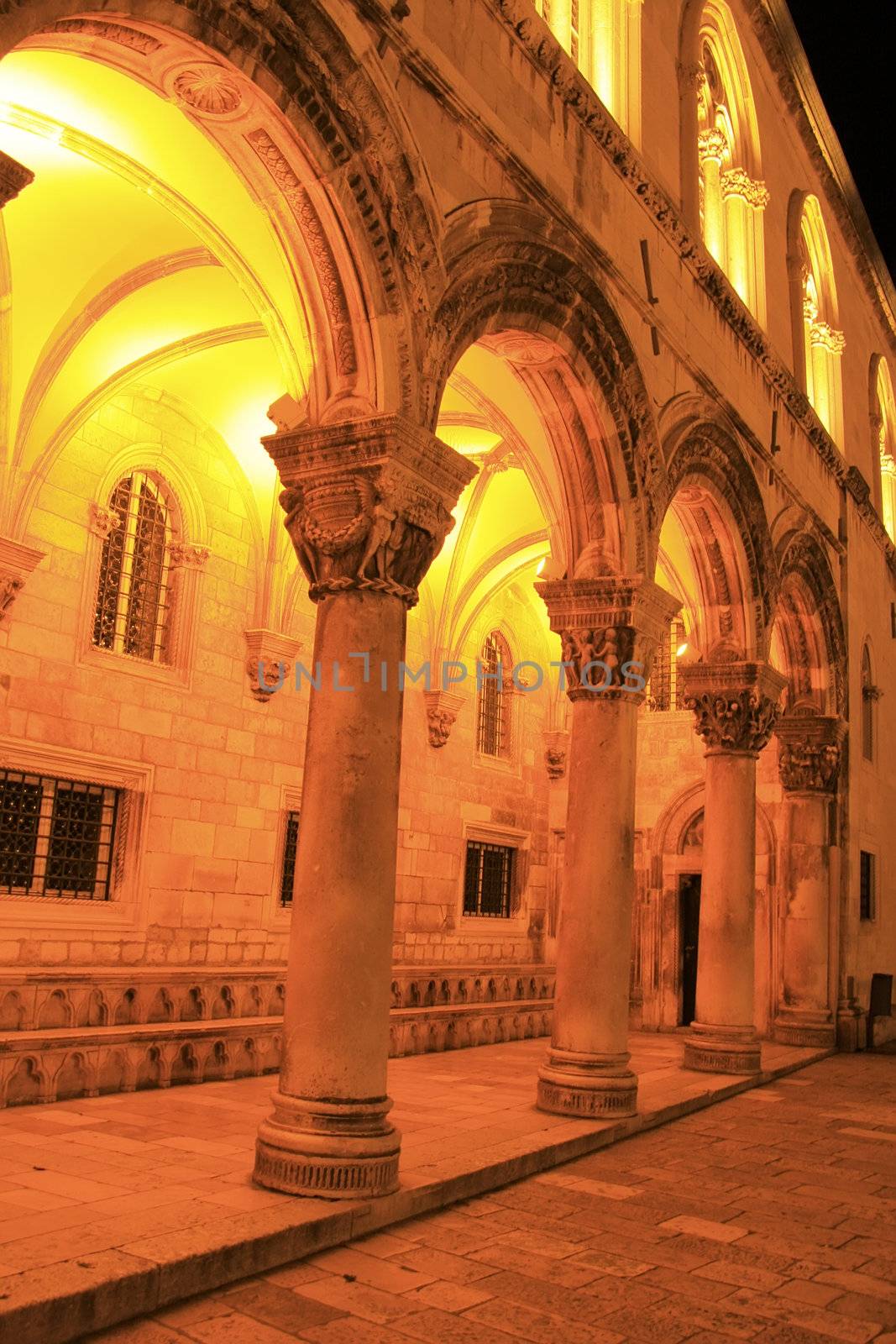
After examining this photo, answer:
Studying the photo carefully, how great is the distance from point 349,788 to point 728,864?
588 centimetres

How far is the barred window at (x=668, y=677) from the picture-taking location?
16203mm

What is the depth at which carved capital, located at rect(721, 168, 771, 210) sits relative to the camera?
42.0 ft

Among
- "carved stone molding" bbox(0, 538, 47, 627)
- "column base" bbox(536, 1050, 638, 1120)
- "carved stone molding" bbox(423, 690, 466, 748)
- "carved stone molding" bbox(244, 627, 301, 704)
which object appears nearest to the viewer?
"column base" bbox(536, 1050, 638, 1120)

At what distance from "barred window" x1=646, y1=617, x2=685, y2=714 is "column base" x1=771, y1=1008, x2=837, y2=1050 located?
14.2ft

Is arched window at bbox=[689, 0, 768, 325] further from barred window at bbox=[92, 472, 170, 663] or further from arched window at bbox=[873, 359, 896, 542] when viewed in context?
arched window at bbox=[873, 359, 896, 542]

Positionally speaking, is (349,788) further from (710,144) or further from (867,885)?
(867,885)

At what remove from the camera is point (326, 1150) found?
5.25 meters

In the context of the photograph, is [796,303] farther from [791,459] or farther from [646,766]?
[646,766]

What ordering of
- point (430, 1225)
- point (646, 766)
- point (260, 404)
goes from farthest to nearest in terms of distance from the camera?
point (646, 766)
point (260, 404)
point (430, 1225)

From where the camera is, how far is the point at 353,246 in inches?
234

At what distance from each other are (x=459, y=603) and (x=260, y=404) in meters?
4.14

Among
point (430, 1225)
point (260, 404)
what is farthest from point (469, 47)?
point (430, 1225)

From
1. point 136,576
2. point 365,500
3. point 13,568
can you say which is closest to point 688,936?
point 136,576

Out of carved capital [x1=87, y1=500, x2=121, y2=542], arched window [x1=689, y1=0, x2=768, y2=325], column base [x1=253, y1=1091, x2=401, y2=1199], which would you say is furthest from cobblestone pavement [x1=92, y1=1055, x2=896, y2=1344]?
arched window [x1=689, y1=0, x2=768, y2=325]
